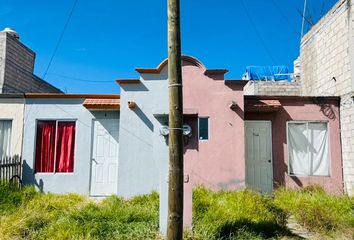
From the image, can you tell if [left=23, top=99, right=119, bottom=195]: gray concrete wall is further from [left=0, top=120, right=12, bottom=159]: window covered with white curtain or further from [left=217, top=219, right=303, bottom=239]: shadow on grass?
[left=217, top=219, right=303, bottom=239]: shadow on grass

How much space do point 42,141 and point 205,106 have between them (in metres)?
6.01

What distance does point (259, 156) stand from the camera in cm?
1126

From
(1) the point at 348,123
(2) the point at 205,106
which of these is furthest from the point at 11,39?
(1) the point at 348,123

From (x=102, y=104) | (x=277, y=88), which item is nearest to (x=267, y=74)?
(x=277, y=88)

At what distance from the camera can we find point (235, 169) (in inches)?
404

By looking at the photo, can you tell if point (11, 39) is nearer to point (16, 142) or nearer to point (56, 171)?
point (16, 142)

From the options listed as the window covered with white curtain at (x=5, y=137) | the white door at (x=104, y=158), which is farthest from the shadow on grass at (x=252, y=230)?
the window covered with white curtain at (x=5, y=137)

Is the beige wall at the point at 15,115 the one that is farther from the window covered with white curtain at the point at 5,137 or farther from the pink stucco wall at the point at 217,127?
the pink stucco wall at the point at 217,127

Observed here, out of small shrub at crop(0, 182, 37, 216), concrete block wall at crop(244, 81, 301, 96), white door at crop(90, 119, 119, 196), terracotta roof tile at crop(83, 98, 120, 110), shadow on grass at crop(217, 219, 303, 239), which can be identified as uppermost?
concrete block wall at crop(244, 81, 301, 96)

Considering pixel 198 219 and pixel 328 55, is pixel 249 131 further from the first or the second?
pixel 198 219

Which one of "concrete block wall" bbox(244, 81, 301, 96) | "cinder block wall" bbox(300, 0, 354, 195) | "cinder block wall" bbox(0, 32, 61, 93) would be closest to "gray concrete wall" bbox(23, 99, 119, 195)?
"cinder block wall" bbox(0, 32, 61, 93)

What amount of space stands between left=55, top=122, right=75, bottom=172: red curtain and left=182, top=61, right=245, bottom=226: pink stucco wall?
4347 millimetres

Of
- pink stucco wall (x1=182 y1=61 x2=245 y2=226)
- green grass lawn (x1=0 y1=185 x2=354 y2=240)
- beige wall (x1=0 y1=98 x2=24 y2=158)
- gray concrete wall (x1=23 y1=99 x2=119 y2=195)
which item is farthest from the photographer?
beige wall (x1=0 y1=98 x2=24 y2=158)

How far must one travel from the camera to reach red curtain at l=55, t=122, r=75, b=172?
445 inches
